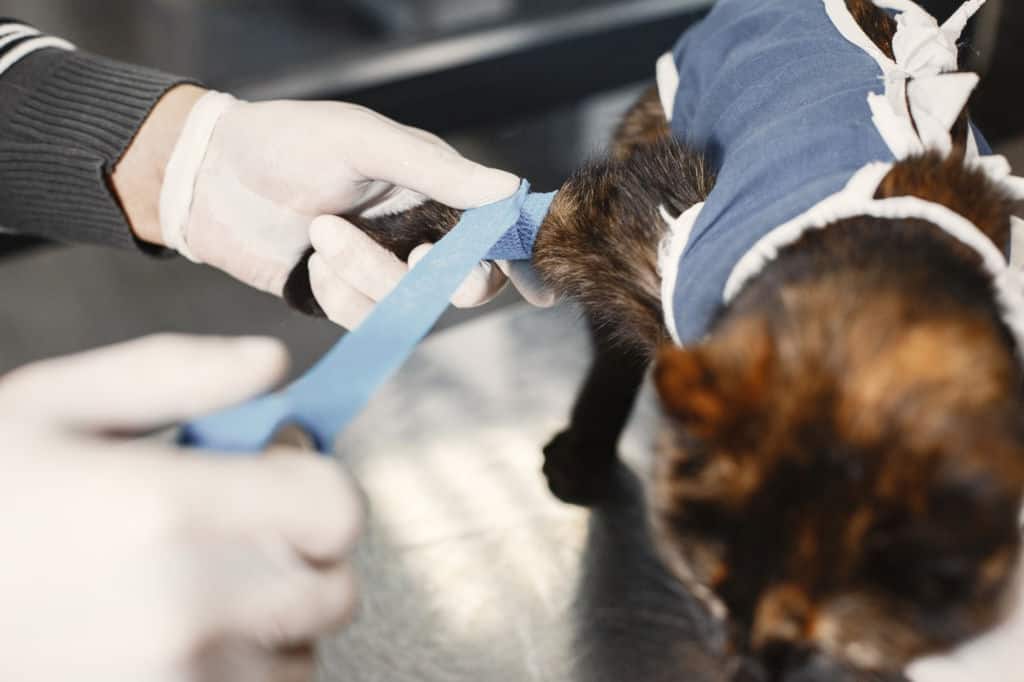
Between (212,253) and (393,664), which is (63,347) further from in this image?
(393,664)

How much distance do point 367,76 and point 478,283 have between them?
3.08ft

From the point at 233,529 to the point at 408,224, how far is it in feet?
1.27

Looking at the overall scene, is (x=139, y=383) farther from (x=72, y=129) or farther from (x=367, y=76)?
(x=367, y=76)

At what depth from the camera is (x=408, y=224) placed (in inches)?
28.8

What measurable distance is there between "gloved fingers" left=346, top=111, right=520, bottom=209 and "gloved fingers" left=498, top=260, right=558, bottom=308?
0.24ft

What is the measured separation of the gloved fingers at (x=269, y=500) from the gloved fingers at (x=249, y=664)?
5 centimetres

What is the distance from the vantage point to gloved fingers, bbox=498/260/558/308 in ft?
2.33

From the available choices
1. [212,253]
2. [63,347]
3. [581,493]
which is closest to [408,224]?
[212,253]

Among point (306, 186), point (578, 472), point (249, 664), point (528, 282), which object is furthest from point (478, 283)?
point (249, 664)

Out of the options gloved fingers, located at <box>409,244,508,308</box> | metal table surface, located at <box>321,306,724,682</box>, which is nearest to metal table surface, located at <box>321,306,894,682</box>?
metal table surface, located at <box>321,306,724,682</box>

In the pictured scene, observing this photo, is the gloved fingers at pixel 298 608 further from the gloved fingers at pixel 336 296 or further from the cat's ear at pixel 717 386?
the gloved fingers at pixel 336 296

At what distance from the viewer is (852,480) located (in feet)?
1.34

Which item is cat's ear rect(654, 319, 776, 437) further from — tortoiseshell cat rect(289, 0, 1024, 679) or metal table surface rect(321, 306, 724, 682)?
metal table surface rect(321, 306, 724, 682)

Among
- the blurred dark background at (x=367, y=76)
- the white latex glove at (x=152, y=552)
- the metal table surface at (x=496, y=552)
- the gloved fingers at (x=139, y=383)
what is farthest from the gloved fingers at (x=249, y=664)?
the blurred dark background at (x=367, y=76)
